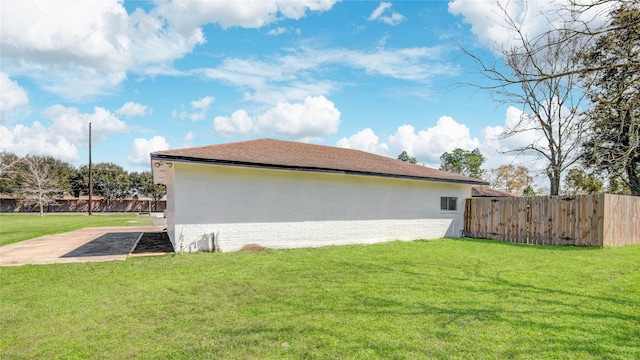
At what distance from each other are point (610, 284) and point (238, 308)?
6.78 metres

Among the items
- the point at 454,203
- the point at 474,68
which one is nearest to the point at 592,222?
the point at 454,203

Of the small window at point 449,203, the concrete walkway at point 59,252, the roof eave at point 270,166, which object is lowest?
the concrete walkway at point 59,252

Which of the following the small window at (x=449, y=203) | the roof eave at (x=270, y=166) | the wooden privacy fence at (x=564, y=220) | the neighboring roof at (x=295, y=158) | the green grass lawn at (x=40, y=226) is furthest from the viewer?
the small window at (x=449, y=203)

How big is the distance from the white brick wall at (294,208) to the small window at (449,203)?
307 millimetres

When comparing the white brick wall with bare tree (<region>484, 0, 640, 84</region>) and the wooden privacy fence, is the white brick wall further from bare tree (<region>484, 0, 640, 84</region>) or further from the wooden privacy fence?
bare tree (<region>484, 0, 640, 84</region>)

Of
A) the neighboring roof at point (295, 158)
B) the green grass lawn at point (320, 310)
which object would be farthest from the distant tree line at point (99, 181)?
the green grass lawn at point (320, 310)

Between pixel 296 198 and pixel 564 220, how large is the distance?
972cm

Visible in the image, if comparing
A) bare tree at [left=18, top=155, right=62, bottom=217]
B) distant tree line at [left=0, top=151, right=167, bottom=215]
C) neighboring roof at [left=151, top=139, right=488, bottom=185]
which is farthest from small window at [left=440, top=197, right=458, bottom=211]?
bare tree at [left=18, top=155, right=62, bottom=217]

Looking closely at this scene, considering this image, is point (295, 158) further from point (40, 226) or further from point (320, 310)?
point (40, 226)

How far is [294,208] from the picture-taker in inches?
423

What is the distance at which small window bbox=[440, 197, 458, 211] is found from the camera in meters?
14.5

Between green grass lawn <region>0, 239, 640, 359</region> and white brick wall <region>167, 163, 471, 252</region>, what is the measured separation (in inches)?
70.2

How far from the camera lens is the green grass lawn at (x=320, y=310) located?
133 inches

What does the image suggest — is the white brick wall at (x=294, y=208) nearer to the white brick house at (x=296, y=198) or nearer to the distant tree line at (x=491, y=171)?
the white brick house at (x=296, y=198)
